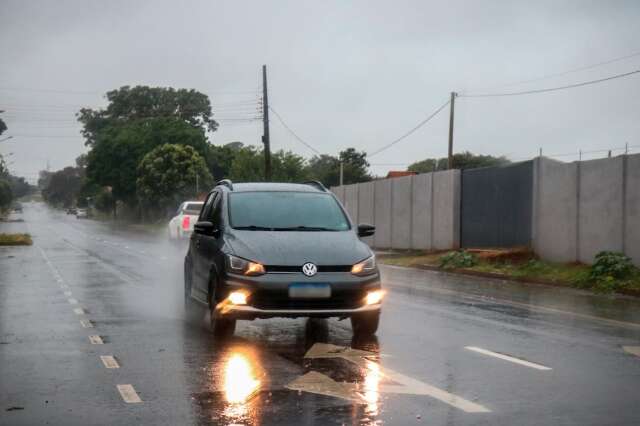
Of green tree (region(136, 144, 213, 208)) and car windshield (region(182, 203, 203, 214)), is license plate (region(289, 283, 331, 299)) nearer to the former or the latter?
car windshield (region(182, 203, 203, 214))

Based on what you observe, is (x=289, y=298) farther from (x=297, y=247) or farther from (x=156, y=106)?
(x=156, y=106)

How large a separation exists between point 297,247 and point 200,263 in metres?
2.14

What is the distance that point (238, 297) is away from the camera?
9664 millimetres

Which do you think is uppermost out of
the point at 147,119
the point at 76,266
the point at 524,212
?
the point at 147,119

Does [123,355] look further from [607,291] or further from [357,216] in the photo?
[357,216]

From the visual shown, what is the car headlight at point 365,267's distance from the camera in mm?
9766

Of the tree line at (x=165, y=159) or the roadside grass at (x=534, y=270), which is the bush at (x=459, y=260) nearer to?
the roadside grass at (x=534, y=270)

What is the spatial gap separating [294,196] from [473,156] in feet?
261

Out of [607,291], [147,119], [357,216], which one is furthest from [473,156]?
[607,291]

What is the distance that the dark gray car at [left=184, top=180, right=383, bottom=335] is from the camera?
955cm

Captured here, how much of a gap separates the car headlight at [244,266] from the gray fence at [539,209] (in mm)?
11845

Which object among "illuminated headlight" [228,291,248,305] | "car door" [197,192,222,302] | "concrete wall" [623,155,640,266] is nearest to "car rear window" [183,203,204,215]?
"concrete wall" [623,155,640,266]

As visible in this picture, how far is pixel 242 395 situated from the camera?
22.8 feet

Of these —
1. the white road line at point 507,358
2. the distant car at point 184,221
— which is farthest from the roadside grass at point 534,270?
the distant car at point 184,221
